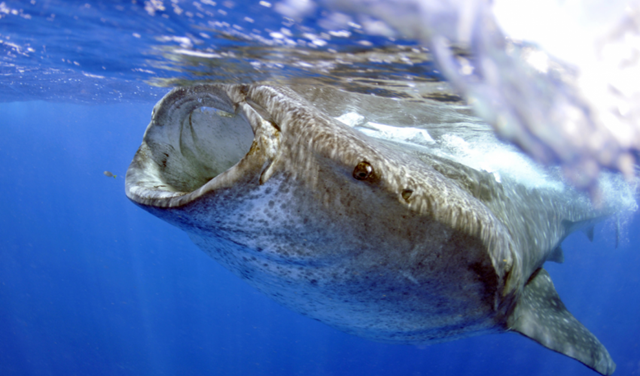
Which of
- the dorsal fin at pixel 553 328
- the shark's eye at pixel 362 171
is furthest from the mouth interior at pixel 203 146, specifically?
the dorsal fin at pixel 553 328

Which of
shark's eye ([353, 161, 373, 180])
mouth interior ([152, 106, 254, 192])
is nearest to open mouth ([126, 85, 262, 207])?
mouth interior ([152, 106, 254, 192])

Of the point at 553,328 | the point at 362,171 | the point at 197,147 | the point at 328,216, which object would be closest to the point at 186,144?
the point at 197,147

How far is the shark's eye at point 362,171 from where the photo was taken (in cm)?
166

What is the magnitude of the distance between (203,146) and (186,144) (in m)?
0.14

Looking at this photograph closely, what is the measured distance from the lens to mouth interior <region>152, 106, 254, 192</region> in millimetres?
2520

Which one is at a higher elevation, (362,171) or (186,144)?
(362,171)

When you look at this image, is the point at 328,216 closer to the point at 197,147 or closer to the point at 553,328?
the point at 197,147

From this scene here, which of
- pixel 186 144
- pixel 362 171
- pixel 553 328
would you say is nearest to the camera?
pixel 362 171

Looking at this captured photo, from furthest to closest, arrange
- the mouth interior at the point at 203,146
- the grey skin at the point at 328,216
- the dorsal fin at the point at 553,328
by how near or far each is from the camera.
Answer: the dorsal fin at the point at 553,328
the mouth interior at the point at 203,146
the grey skin at the point at 328,216

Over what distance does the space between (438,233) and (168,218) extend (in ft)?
5.13

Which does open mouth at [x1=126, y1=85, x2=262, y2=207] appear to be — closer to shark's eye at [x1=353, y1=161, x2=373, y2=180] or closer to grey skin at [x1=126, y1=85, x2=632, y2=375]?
grey skin at [x1=126, y1=85, x2=632, y2=375]

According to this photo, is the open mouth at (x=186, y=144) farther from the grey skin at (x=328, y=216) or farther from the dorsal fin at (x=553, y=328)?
the dorsal fin at (x=553, y=328)

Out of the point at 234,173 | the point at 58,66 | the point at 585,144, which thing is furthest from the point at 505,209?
the point at 58,66

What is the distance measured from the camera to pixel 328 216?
1.71 metres
